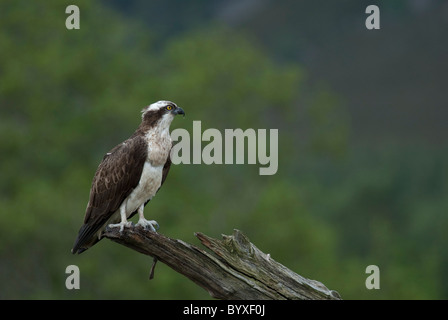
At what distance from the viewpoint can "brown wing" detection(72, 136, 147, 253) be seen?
11.7m

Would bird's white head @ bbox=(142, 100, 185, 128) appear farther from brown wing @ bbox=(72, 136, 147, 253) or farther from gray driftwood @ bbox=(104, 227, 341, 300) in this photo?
gray driftwood @ bbox=(104, 227, 341, 300)

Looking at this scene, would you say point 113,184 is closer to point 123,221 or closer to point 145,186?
point 145,186

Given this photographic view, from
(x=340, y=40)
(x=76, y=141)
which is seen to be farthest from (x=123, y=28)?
(x=340, y=40)

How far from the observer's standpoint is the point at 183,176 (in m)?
43.6

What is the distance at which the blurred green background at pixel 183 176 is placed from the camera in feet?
120

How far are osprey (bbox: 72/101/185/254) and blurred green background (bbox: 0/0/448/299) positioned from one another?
71.6 feet

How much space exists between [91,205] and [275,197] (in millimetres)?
29095

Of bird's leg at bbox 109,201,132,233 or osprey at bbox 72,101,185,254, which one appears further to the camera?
osprey at bbox 72,101,185,254

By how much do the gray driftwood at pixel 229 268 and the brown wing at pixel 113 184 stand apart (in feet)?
3.72

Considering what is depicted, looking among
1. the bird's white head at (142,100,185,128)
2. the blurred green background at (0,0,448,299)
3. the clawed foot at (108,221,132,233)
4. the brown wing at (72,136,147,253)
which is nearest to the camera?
the clawed foot at (108,221,132,233)

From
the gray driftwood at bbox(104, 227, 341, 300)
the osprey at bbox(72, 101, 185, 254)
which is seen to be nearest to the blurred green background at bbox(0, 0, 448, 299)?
the osprey at bbox(72, 101, 185, 254)

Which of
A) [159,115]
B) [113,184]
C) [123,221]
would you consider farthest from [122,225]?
[159,115]

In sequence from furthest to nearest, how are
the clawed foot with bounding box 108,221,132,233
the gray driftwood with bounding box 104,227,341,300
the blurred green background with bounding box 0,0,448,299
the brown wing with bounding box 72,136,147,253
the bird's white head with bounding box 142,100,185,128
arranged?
the blurred green background with bounding box 0,0,448,299, the bird's white head with bounding box 142,100,185,128, the brown wing with bounding box 72,136,147,253, the clawed foot with bounding box 108,221,132,233, the gray driftwood with bounding box 104,227,341,300

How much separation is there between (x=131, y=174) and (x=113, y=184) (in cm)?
30
